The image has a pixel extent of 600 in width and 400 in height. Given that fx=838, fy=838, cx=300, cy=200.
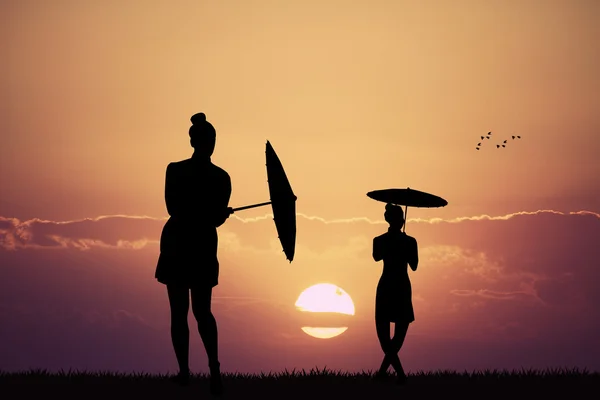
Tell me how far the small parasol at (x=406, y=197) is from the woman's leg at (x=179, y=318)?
4079 millimetres

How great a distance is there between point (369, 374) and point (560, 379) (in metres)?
3.32

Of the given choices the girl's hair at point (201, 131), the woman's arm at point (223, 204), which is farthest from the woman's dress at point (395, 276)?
the girl's hair at point (201, 131)

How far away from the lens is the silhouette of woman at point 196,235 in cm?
1097

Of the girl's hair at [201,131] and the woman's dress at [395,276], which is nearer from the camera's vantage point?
the girl's hair at [201,131]

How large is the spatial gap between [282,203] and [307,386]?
124 inches

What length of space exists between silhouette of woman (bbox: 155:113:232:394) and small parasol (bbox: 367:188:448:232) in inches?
139

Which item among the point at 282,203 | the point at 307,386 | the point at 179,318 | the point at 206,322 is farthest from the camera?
the point at 307,386

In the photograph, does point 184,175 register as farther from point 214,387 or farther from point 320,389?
point 320,389

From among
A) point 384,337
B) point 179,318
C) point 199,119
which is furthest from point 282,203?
point 384,337

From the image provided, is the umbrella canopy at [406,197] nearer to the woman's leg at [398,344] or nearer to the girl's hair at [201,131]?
the woman's leg at [398,344]

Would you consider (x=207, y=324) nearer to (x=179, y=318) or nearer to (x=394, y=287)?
(x=179, y=318)

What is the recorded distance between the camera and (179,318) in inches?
440

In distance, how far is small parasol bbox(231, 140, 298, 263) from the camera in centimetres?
1120

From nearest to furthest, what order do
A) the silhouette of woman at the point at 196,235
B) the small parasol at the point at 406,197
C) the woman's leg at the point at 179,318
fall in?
the silhouette of woman at the point at 196,235 → the woman's leg at the point at 179,318 → the small parasol at the point at 406,197
